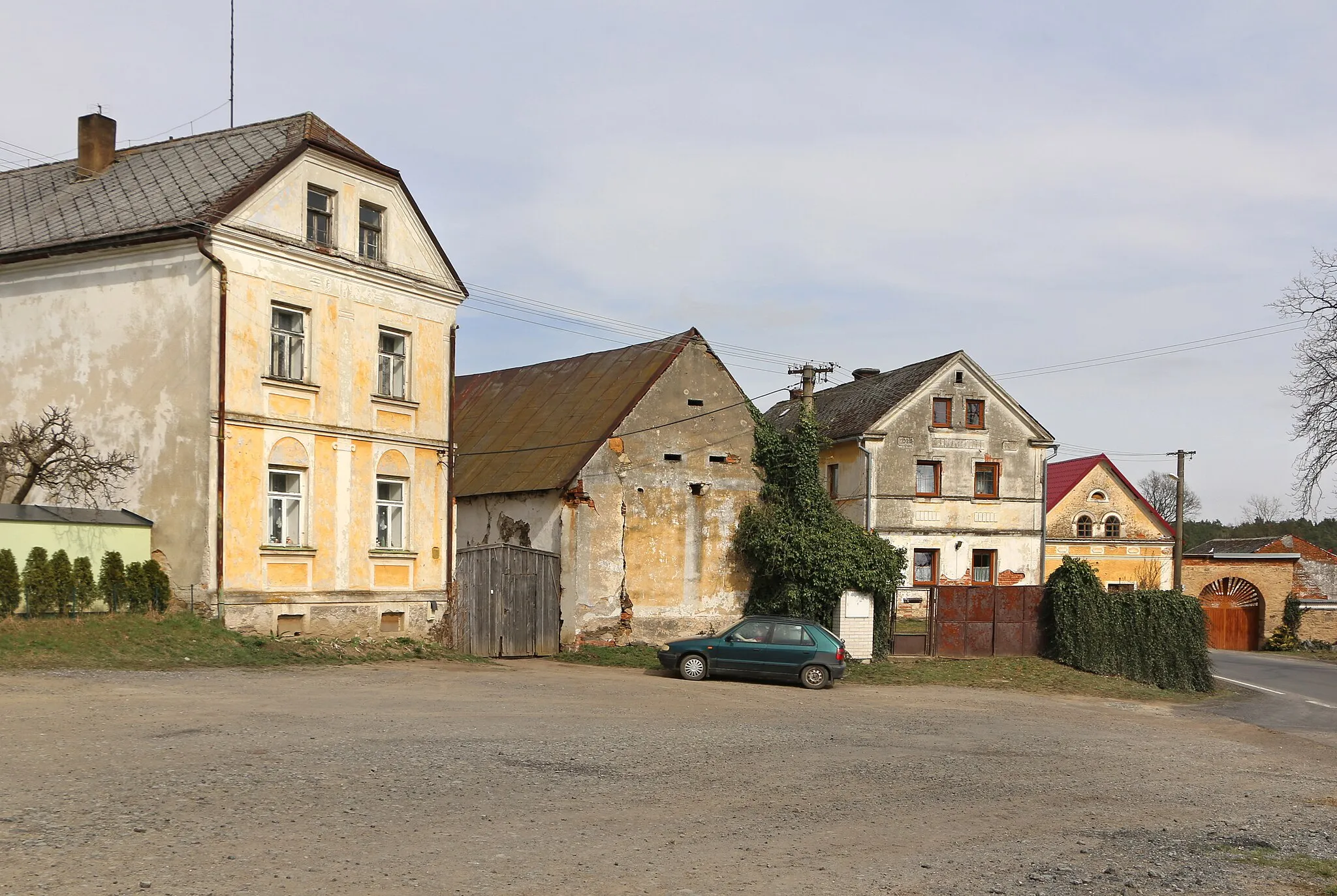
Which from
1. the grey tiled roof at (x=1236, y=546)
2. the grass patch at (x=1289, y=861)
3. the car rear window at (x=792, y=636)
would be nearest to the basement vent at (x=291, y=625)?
the car rear window at (x=792, y=636)

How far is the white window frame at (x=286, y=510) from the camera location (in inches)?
931

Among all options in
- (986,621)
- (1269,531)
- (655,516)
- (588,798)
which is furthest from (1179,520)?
(1269,531)

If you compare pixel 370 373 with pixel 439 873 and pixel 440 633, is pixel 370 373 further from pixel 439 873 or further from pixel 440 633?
pixel 439 873

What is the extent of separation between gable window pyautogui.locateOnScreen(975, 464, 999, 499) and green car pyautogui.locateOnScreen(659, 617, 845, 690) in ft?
74.0

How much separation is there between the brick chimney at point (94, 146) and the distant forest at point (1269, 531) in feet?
254

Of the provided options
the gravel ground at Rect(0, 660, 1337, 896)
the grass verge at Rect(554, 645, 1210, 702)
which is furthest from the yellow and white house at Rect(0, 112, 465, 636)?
the gravel ground at Rect(0, 660, 1337, 896)

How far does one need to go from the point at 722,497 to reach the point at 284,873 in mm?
24167

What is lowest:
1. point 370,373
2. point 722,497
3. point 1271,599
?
point 1271,599

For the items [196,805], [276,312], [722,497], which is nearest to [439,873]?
[196,805]

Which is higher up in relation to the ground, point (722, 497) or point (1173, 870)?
point (722, 497)

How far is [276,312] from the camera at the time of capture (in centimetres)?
2403

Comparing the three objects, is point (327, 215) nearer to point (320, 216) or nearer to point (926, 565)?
point (320, 216)

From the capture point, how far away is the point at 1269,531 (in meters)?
95.2

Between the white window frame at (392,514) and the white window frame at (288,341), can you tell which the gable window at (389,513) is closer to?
the white window frame at (392,514)
